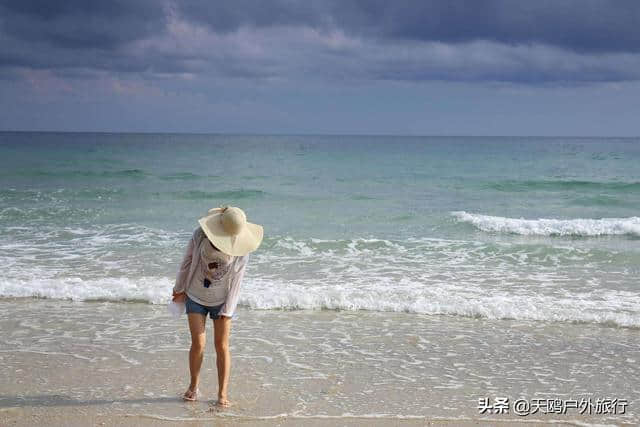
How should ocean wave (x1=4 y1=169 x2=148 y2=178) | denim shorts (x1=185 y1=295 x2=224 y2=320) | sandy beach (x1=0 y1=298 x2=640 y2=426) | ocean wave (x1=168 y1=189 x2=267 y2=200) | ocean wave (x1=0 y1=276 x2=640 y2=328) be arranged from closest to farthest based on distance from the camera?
denim shorts (x1=185 y1=295 x2=224 y2=320), sandy beach (x1=0 y1=298 x2=640 y2=426), ocean wave (x1=0 y1=276 x2=640 y2=328), ocean wave (x1=168 y1=189 x2=267 y2=200), ocean wave (x1=4 y1=169 x2=148 y2=178)

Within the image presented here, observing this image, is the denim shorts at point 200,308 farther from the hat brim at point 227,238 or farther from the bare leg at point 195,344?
the hat brim at point 227,238

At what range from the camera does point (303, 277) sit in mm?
10344

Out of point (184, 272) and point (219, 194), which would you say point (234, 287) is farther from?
point (219, 194)

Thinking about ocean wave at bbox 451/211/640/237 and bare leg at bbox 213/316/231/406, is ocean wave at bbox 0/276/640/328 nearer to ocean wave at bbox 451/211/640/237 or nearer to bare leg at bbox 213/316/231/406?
bare leg at bbox 213/316/231/406

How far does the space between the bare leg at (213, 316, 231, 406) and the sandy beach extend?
0.14 meters

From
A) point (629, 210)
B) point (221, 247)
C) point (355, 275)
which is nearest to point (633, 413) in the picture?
point (221, 247)

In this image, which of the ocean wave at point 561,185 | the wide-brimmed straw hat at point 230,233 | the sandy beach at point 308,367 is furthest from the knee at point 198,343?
the ocean wave at point 561,185

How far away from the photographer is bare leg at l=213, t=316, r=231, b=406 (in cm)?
481

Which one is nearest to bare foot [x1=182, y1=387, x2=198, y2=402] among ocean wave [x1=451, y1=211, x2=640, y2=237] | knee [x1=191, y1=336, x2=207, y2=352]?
knee [x1=191, y1=336, x2=207, y2=352]

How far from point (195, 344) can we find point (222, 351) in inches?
8.8


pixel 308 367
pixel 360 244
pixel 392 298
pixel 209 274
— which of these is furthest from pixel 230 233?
pixel 360 244

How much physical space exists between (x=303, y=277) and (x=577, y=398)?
5.58m

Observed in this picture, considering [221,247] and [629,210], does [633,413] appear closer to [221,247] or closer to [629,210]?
[221,247]

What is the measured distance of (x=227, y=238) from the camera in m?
4.52
